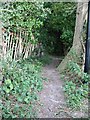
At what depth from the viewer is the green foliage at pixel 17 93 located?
3514mm

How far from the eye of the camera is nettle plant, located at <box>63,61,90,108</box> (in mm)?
4332

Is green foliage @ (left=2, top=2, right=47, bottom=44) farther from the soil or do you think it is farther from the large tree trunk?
the soil

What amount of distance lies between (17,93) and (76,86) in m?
1.72

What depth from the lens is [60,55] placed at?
1506 cm

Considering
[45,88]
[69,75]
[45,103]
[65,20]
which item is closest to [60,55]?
[65,20]

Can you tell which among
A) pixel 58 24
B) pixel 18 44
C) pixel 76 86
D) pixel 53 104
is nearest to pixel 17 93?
pixel 53 104

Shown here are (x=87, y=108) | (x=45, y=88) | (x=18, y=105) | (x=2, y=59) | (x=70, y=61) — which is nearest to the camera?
(x=18, y=105)

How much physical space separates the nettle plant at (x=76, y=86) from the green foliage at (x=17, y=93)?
68 centimetres

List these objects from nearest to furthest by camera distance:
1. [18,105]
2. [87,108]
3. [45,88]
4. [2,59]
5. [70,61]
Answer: [18,105] < [87,108] < [2,59] < [45,88] < [70,61]

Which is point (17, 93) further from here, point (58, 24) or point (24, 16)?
point (58, 24)

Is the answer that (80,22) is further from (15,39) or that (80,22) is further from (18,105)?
(18,105)

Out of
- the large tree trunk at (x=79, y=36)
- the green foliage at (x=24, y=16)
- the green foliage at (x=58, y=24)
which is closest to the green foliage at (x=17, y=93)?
the green foliage at (x=24, y=16)

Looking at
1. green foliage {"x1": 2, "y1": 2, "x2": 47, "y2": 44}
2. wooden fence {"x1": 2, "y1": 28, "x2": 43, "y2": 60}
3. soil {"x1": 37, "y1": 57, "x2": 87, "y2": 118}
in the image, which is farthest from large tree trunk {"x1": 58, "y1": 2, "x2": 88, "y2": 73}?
soil {"x1": 37, "y1": 57, "x2": 87, "y2": 118}

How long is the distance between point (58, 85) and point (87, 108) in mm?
1434
